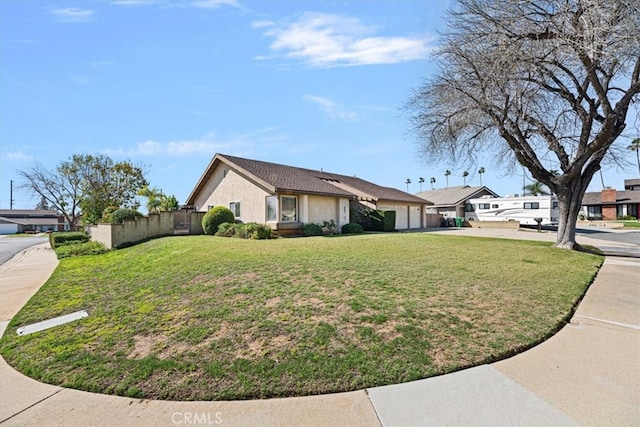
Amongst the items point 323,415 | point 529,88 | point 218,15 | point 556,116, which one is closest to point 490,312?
point 323,415

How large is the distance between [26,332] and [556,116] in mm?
17573

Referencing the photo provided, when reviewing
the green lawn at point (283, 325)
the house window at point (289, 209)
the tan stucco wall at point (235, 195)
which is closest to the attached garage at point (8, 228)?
the tan stucco wall at point (235, 195)

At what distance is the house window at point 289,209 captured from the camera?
17891 mm

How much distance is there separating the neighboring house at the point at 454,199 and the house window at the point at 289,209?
22.6m

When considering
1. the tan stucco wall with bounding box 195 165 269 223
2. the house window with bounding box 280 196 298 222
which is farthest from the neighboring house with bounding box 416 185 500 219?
the tan stucco wall with bounding box 195 165 269 223

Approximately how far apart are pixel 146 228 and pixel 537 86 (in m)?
20.5

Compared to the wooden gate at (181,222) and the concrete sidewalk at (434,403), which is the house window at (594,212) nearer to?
the wooden gate at (181,222)

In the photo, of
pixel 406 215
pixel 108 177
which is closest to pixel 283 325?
pixel 406 215

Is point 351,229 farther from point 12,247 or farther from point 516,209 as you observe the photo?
point 12,247

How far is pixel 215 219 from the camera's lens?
18578 mm

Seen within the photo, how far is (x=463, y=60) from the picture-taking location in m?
11.5

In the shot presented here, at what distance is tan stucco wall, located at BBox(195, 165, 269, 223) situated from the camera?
728 inches

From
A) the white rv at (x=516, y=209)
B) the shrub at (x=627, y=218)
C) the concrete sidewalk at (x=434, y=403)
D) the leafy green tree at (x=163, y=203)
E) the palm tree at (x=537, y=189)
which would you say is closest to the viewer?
the concrete sidewalk at (x=434, y=403)

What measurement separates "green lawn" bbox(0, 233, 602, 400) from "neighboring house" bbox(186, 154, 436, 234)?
9320mm
